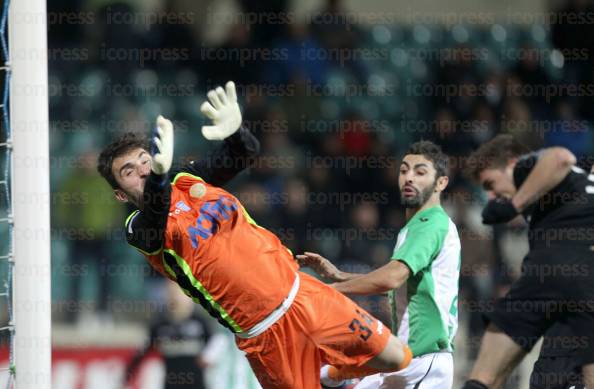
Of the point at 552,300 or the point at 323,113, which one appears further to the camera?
the point at 323,113

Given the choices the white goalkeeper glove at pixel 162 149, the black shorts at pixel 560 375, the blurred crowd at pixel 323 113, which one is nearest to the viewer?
the white goalkeeper glove at pixel 162 149

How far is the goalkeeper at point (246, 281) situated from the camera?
484cm

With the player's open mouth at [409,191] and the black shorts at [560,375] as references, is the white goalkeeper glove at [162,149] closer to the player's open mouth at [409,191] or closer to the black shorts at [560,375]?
the player's open mouth at [409,191]

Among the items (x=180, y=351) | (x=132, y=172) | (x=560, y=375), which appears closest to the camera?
(x=132, y=172)

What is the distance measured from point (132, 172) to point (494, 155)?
244 centimetres

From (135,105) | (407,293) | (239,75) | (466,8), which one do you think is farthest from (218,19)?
(407,293)

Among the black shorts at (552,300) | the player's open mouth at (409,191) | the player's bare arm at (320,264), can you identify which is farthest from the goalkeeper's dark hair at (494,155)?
the player's bare arm at (320,264)

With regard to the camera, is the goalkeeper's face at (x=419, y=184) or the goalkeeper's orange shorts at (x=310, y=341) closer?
the goalkeeper's orange shorts at (x=310, y=341)

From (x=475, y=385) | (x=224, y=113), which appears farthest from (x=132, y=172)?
(x=475, y=385)

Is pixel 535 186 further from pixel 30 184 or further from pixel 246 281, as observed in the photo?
pixel 30 184

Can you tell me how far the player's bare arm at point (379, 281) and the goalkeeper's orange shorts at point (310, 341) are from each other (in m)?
0.20

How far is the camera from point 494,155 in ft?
20.9

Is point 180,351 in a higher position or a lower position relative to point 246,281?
lower

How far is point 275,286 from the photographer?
16.0 feet
